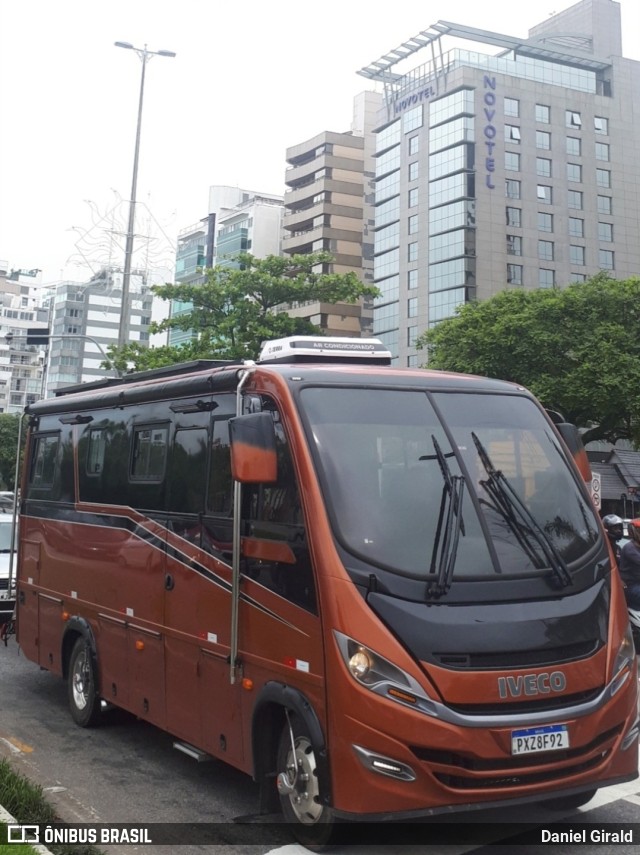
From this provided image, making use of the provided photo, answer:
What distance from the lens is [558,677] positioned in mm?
5352

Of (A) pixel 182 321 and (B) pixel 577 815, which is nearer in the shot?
(B) pixel 577 815

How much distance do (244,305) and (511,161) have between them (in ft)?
158

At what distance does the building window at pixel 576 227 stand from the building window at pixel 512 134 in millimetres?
7054

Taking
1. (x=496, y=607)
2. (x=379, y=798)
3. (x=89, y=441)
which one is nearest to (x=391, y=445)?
(x=496, y=607)

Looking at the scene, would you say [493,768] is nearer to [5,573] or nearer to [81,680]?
[81,680]

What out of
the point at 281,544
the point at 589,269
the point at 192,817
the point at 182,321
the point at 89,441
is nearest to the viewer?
the point at 281,544

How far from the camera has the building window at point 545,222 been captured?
72375 millimetres

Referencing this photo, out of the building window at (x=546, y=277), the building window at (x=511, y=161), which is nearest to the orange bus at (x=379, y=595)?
the building window at (x=546, y=277)

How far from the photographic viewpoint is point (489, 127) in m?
70.7

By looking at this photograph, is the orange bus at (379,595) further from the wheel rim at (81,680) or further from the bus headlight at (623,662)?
the wheel rim at (81,680)

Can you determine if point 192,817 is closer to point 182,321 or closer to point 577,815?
point 577,815

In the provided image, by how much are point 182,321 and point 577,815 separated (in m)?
24.1

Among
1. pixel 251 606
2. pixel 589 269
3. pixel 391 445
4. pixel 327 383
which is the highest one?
pixel 589 269

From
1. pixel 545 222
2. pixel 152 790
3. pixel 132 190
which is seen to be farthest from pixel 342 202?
pixel 152 790
